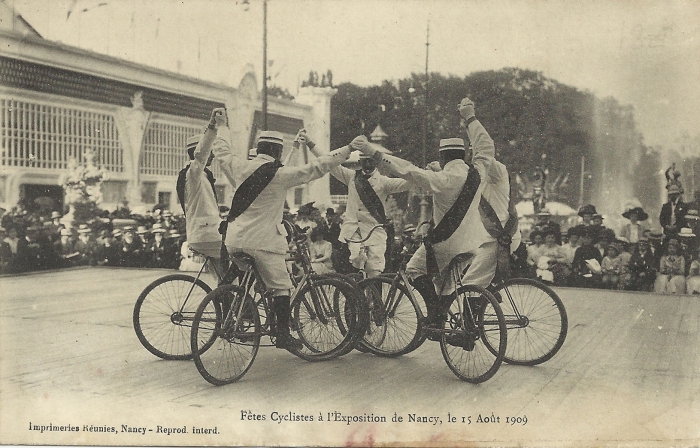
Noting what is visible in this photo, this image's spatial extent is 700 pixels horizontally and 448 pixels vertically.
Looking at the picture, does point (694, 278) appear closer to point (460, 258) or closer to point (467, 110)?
point (460, 258)

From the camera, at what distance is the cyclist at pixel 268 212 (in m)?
4.73

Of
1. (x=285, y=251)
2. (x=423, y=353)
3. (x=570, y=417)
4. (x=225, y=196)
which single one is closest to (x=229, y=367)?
(x=285, y=251)

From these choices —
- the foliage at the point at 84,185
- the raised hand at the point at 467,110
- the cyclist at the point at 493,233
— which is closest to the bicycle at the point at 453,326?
the cyclist at the point at 493,233

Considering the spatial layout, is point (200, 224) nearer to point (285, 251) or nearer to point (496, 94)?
point (285, 251)

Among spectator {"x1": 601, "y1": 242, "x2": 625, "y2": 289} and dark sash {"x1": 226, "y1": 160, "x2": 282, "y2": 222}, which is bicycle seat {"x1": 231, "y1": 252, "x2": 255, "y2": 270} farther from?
spectator {"x1": 601, "y1": 242, "x2": 625, "y2": 289}

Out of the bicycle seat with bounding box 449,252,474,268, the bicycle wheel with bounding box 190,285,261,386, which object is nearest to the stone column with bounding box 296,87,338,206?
the bicycle seat with bounding box 449,252,474,268

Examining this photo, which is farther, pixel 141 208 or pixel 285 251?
pixel 141 208

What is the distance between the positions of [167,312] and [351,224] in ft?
5.82

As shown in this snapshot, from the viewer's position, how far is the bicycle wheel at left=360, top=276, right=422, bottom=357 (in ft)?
16.7

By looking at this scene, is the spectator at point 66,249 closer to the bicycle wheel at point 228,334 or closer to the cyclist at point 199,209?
the cyclist at point 199,209

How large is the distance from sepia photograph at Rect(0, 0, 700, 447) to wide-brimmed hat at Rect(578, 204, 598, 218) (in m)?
0.07

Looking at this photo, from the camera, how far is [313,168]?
4.67m

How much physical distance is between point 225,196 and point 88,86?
6.03 ft

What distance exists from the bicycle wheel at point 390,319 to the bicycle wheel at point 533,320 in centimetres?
70
